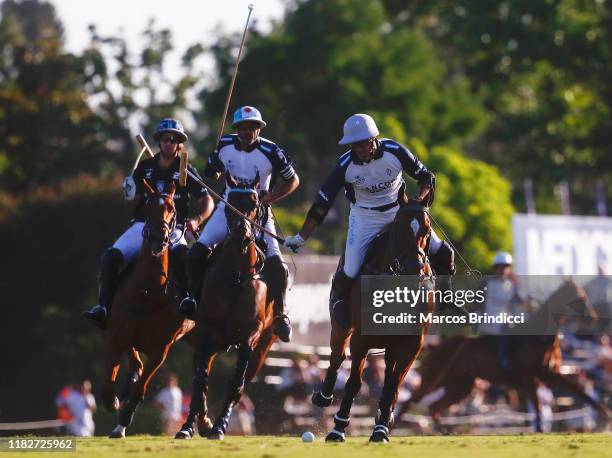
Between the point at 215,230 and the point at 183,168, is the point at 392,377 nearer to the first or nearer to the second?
the point at 215,230

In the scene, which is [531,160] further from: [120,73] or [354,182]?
[354,182]

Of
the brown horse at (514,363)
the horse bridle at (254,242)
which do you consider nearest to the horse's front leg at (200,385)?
the horse bridle at (254,242)

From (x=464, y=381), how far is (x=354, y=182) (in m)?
11.2

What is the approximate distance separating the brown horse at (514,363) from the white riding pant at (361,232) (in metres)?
7.81

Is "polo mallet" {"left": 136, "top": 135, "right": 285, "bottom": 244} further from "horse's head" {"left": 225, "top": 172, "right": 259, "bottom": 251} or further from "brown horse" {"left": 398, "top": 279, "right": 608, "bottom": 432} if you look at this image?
"brown horse" {"left": 398, "top": 279, "right": 608, "bottom": 432}

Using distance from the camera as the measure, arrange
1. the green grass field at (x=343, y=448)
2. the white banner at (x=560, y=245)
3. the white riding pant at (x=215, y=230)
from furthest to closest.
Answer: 1. the white banner at (x=560, y=245)
2. the white riding pant at (x=215, y=230)
3. the green grass field at (x=343, y=448)

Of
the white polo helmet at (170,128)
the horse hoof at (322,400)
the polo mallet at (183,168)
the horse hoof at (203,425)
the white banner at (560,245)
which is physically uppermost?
the white banner at (560,245)

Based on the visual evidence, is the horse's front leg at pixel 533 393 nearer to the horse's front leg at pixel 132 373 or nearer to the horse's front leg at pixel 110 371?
the horse's front leg at pixel 132 373

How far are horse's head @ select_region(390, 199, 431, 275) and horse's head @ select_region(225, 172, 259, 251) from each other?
151 cm

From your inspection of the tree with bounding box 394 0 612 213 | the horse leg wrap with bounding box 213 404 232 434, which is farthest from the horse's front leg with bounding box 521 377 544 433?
the tree with bounding box 394 0 612 213

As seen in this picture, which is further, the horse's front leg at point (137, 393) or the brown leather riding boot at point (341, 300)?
the horse's front leg at point (137, 393)

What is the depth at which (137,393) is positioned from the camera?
Result: 14891 millimetres

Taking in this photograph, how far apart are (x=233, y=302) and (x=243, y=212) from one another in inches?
37.3

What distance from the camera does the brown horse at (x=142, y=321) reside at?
1451 cm
